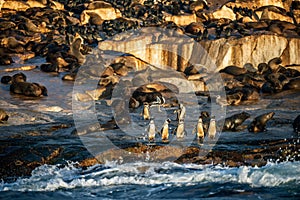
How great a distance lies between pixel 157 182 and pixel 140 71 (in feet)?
40.3

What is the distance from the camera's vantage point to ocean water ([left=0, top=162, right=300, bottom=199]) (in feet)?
35.2

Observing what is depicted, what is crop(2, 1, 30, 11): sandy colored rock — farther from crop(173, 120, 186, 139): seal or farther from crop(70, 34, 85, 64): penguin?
crop(173, 120, 186, 139): seal

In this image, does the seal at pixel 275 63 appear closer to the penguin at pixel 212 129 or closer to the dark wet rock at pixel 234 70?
the dark wet rock at pixel 234 70

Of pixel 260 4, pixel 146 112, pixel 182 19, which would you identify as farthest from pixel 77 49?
pixel 260 4

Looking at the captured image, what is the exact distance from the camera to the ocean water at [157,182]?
10.7m

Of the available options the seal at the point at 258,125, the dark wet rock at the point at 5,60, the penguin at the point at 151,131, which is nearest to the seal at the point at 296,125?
the seal at the point at 258,125

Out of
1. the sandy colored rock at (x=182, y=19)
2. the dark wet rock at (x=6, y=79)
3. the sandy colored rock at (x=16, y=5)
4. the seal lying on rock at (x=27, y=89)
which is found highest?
the sandy colored rock at (x=16, y=5)

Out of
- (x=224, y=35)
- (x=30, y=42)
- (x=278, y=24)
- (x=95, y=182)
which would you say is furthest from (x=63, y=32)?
(x=95, y=182)

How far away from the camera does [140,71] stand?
76.7ft

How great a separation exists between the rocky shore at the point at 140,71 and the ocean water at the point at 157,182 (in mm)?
415

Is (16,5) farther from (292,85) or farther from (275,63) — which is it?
(292,85)

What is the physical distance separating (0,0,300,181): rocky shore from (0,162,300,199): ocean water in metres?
0.41

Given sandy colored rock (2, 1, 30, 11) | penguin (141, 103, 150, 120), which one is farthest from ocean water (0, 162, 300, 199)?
sandy colored rock (2, 1, 30, 11)

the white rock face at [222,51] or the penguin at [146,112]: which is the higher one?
the white rock face at [222,51]
